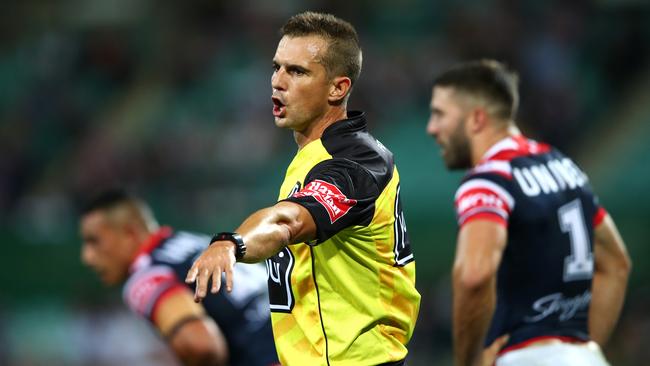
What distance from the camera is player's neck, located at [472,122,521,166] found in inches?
254

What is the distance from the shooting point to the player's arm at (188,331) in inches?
261

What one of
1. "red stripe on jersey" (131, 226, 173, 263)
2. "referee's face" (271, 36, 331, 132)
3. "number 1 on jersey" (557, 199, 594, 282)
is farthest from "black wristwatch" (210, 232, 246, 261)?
"red stripe on jersey" (131, 226, 173, 263)

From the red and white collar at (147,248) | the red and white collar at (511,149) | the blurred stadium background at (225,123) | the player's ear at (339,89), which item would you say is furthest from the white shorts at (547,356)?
the blurred stadium background at (225,123)

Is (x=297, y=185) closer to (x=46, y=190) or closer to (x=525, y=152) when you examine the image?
(x=525, y=152)

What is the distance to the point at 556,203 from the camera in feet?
19.9

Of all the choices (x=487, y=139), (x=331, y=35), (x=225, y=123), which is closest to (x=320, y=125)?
(x=331, y=35)

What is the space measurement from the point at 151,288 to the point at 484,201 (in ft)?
7.34

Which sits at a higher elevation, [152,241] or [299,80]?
[299,80]

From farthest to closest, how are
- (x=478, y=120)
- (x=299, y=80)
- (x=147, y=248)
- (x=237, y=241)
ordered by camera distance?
(x=147, y=248) < (x=478, y=120) < (x=299, y=80) < (x=237, y=241)

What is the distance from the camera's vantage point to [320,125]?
4.79 metres

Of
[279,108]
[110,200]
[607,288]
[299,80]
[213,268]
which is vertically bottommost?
[607,288]

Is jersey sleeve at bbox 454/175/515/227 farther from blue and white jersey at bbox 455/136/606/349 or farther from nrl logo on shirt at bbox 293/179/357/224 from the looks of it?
nrl logo on shirt at bbox 293/179/357/224

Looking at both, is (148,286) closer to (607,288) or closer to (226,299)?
(226,299)

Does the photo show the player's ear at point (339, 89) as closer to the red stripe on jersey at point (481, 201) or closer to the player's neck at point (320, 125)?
the player's neck at point (320, 125)
